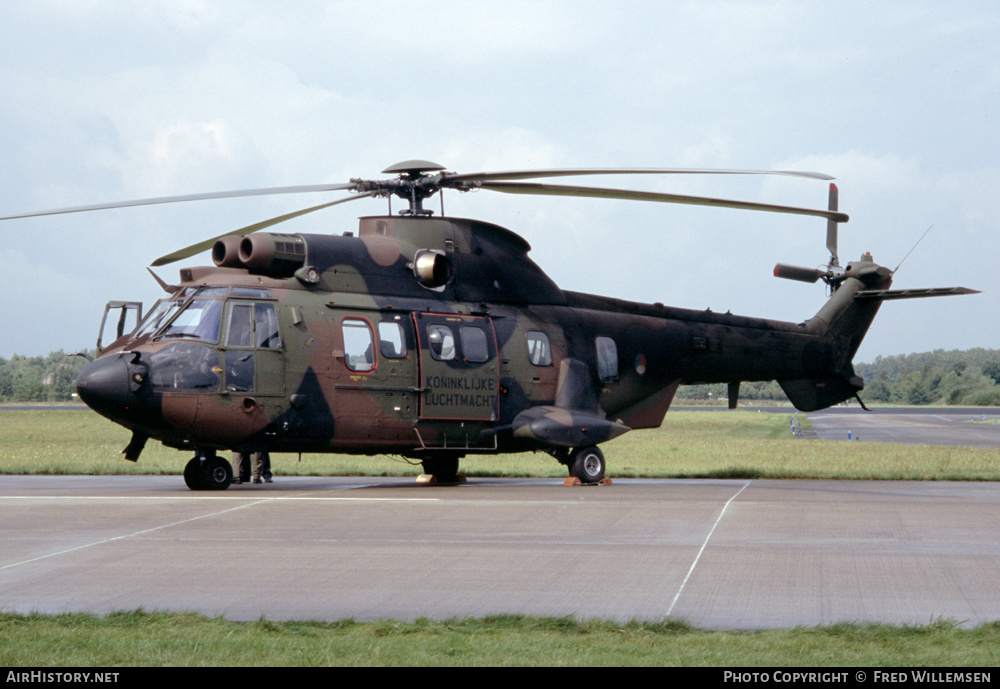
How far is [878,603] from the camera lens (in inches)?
314

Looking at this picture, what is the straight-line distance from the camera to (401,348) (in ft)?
58.1

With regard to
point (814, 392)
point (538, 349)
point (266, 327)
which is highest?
point (266, 327)

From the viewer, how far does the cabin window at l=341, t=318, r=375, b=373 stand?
17.3m

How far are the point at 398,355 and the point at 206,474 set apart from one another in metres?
3.40

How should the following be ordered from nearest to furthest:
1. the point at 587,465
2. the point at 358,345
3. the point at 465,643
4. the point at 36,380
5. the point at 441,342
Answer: the point at 465,643, the point at 358,345, the point at 441,342, the point at 587,465, the point at 36,380

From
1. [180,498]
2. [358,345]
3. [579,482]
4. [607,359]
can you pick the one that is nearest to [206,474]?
[180,498]

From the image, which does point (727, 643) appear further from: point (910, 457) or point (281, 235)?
point (910, 457)

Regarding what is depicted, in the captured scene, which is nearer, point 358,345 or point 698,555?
point 698,555

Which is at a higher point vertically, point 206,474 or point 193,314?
point 193,314

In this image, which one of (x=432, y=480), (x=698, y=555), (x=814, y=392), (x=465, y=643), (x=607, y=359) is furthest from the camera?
(x=814, y=392)

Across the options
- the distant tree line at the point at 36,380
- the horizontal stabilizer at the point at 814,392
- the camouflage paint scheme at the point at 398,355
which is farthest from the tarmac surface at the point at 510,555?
the distant tree line at the point at 36,380

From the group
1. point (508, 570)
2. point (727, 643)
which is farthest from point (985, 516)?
point (727, 643)

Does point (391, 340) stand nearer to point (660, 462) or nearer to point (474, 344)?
point (474, 344)

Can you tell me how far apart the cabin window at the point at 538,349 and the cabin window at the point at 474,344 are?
3.07 ft
